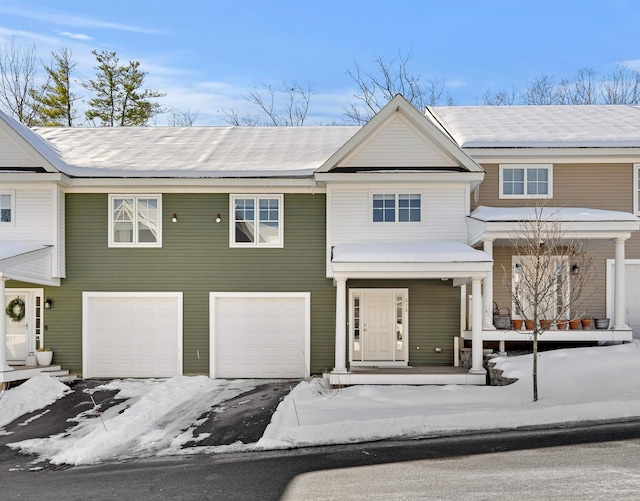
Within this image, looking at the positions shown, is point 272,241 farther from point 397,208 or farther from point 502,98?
point 502,98

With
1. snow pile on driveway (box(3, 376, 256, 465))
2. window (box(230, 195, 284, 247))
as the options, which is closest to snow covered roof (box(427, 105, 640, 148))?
window (box(230, 195, 284, 247))

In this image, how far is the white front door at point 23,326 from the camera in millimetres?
14445

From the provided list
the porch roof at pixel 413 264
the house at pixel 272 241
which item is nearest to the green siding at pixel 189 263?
the house at pixel 272 241

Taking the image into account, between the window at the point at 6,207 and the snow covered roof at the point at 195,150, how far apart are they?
5.02ft

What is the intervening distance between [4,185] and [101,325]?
13.6 feet

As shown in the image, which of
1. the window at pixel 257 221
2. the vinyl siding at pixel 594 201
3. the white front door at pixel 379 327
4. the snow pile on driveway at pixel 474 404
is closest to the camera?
the snow pile on driveway at pixel 474 404

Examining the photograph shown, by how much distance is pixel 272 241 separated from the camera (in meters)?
14.6

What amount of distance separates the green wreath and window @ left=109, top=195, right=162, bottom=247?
9.30 feet

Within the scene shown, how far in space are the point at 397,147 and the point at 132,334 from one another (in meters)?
8.16

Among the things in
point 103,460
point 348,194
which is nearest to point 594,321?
point 348,194

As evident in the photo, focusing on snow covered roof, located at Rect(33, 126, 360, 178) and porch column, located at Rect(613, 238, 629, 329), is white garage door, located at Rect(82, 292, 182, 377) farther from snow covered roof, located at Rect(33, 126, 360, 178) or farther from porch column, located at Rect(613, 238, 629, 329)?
porch column, located at Rect(613, 238, 629, 329)

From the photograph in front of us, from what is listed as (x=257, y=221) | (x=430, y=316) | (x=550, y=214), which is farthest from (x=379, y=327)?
(x=550, y=214)

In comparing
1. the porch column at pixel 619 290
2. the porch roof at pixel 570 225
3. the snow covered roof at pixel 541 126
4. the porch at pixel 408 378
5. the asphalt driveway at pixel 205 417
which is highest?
the snow covered roof at pixel 541 126

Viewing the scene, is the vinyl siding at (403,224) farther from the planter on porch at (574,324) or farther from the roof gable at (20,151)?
the roof gable at (20,151)
